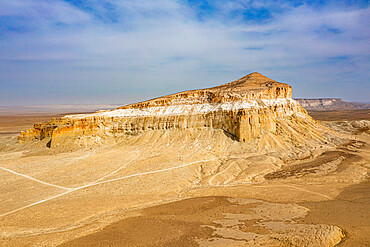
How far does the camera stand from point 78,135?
35062 millimetres

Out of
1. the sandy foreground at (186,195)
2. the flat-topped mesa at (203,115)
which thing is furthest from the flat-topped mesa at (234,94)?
the sandy foreground at (186,195)

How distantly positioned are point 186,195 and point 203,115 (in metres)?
16.9

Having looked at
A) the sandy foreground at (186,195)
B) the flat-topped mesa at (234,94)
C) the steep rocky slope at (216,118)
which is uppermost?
the flat-topped mesa at (234,94)

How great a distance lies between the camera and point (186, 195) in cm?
1842

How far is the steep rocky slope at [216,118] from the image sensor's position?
30.8m

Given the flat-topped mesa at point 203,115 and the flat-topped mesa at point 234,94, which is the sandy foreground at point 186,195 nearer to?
the flat-topped mesa at point 203,115

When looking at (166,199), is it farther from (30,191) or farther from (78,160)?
(78,160)

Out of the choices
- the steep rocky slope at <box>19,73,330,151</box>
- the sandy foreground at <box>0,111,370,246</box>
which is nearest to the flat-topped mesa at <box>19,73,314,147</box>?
the steep rocky slope at <box>19,73,330,151</box>

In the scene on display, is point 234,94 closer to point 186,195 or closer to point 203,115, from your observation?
point 203,115

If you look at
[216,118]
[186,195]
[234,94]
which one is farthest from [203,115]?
[186,195]

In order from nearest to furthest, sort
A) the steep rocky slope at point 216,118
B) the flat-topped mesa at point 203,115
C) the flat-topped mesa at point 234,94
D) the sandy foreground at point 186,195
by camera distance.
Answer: the sandy foreground at point 186,195 < the steep rocky slope at point 216,118 < the flat-topped mesa at point 203,115 < the flat-topped mesa at point 234,94

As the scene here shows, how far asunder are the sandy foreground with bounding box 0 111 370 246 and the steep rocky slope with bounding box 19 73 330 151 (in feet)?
7.28

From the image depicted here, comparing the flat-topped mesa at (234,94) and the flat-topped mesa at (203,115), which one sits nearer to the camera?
the flat-topped mesa at (203,115)

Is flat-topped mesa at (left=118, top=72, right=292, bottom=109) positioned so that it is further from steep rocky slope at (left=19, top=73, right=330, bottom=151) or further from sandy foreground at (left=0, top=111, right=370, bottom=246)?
sandy foreground at (left=0, top=111, right=370, bottom=246)
